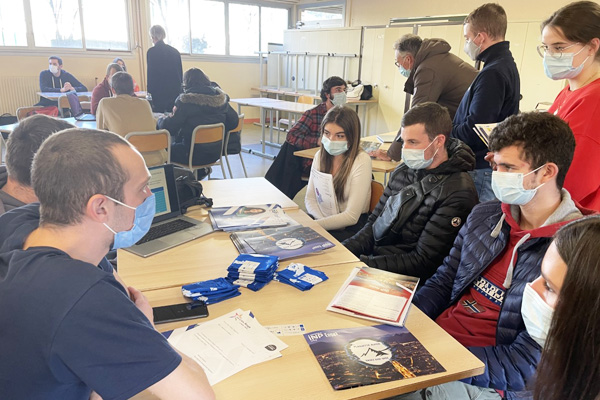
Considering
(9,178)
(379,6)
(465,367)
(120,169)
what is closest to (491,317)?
(465,367)

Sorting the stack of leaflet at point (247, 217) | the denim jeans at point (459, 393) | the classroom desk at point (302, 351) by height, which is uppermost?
the stack of leaflet at point (247, 217)

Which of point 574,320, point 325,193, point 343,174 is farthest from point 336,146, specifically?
point 574,320

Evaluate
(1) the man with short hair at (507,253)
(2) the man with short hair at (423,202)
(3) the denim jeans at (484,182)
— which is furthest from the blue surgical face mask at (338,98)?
(1) the man with short hair at (507,253)

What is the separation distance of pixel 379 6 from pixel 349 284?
7493 millimetres

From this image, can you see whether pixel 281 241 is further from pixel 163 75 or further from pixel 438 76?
pixel 163 75

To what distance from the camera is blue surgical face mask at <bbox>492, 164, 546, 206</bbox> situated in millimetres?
1489

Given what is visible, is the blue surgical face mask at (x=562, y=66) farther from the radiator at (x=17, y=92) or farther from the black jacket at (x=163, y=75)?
the radiator at (x=17, y=92)

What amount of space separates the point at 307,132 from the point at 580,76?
83.4 inches

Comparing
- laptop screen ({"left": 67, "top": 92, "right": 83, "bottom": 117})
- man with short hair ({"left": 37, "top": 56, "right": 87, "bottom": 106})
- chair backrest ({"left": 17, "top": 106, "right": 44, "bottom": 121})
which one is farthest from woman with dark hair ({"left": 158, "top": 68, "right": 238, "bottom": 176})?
man with short hair ({"left": 37, "top": 56, "right": 87, "bottom": 106})

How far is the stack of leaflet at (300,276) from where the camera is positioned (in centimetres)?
147

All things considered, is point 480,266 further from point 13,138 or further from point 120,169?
point 13,138

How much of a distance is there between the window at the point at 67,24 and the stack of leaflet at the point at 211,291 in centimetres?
768

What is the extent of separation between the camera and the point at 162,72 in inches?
212

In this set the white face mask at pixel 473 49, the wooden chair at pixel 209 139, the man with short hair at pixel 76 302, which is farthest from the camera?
the wooden chair at pixel 209 139
